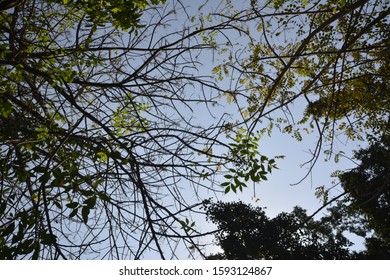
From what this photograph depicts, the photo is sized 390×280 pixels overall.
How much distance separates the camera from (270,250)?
38.8 feet

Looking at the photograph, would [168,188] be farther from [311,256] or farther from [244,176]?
[311,256]

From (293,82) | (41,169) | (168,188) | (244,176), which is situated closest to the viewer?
(41,169)

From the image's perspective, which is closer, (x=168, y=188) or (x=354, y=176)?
(x=168, y=188)

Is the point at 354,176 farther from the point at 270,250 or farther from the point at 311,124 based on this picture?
the point at 311,124

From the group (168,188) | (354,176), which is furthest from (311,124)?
(354,176)

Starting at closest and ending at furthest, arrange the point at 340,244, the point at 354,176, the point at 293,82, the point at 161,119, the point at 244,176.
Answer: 1. the point at 244,176
2. the point at 161,119
3. the point at 293,82
4. the point at 354,176
5. the point at 340,244

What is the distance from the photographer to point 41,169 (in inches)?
74.6

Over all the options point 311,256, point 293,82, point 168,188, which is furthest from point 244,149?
point 311,256

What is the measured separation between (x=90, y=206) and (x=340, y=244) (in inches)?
522

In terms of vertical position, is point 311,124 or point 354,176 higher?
point 354,176

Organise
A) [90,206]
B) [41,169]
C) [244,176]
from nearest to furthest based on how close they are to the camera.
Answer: [90,206], [41,169], [244,176]

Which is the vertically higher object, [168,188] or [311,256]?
[311,256]

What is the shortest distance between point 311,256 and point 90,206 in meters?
12.4
